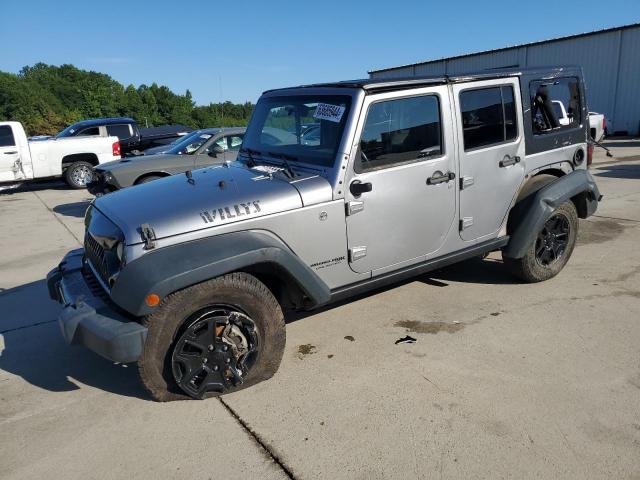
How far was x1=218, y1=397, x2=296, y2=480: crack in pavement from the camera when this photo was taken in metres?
2.49

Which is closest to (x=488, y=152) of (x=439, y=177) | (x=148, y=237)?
(x=439, y=177)

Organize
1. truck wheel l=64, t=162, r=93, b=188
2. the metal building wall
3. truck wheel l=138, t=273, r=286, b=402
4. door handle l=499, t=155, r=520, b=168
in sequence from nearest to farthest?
truck wheel l=138, t=273, r=286, b=402 → door handle l=499, t=155, r=520, b=168 → truck wheel l=64, t=162, r=93, b=188 → the metal building wall

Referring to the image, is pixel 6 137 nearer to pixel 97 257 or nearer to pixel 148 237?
pixel 97 257

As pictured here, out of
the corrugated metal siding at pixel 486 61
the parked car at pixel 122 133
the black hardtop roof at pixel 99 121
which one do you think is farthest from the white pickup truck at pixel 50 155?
the corrugated metal siding at pixel 486 61

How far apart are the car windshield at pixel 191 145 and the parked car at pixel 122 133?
19.7 feet

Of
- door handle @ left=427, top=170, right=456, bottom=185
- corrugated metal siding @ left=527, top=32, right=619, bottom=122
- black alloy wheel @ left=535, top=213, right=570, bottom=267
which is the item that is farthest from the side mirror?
corrugated metal siding @ left=527, top=32, right=619, bottom=122

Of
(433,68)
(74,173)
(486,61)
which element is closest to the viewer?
(74,173)

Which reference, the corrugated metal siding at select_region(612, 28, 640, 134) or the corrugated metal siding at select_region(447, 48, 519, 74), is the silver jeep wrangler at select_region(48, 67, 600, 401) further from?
the corrugated metal siding at select_region(447, 48, 519, 74)

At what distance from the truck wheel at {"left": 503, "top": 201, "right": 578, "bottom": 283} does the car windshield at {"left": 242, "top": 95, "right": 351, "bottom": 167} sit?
7.10 ft

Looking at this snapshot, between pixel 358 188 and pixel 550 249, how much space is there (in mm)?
2422

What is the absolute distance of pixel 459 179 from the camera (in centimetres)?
396

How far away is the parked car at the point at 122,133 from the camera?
1483 cm

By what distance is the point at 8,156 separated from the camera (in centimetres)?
1210

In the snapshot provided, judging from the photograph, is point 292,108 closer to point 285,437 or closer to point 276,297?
point 276,297
